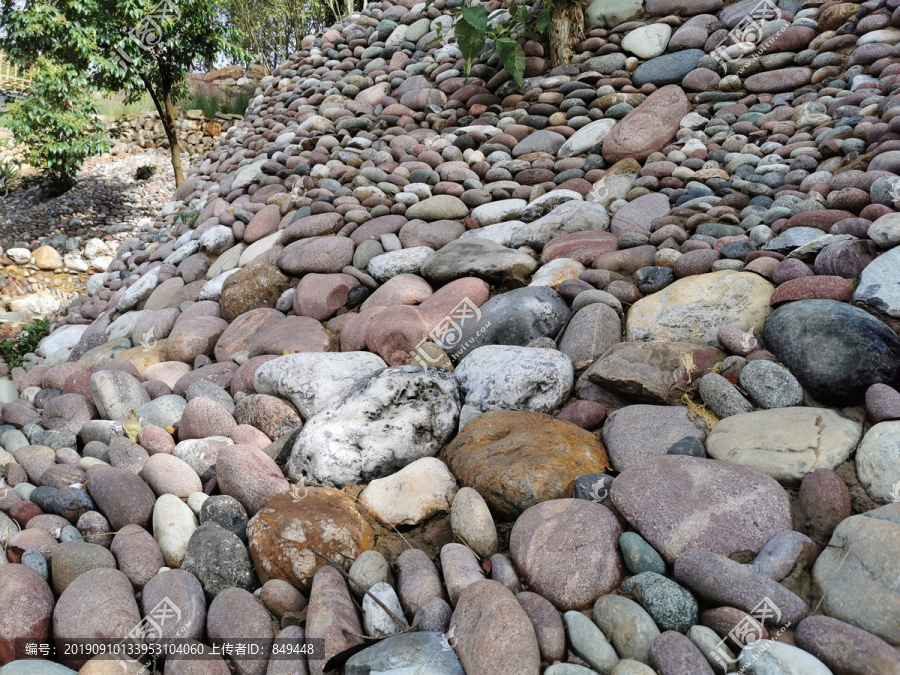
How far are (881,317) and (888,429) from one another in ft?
2.56

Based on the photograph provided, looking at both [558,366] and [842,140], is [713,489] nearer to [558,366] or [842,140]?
[558,366]

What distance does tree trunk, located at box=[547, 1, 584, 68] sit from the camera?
6.38 m

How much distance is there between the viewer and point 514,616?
193cm

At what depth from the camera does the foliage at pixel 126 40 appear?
945 cm

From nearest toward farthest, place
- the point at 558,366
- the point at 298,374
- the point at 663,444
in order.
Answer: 1. the point at 663,444
2. the point at 558,366
3. the point at 298,374

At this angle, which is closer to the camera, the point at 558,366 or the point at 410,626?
the point at 410,626

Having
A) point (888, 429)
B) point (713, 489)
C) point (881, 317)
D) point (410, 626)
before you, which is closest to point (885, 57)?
point (881, 317)

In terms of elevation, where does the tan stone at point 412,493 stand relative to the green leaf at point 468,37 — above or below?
below
